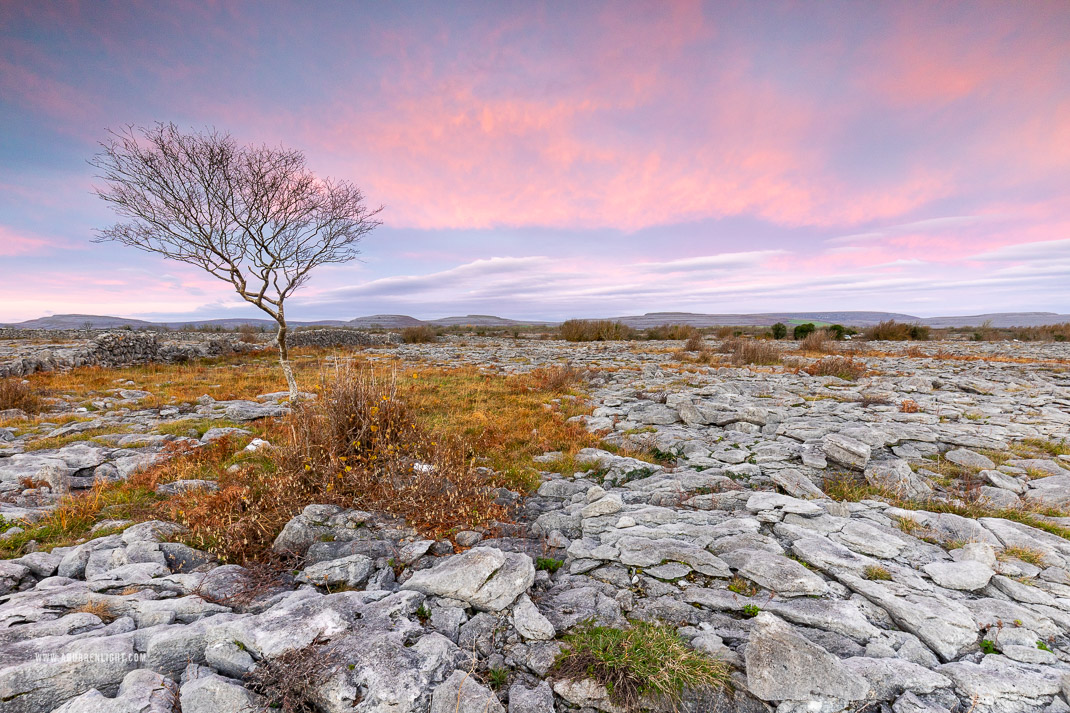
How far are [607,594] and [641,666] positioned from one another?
3.11ft

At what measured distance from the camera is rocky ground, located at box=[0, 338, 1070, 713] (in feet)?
7.61

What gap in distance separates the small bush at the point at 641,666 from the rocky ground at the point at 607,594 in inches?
2.5

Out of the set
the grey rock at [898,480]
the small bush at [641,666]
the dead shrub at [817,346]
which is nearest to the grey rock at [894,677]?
the small bush at [641,666]

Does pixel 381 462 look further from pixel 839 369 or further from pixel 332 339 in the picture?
pixel 332 339

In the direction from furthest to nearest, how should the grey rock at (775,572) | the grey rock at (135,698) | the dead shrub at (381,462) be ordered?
1. the dead shrub at (381,462)
2. the grey rock at (775,572)
3. the grey rock at (135,698)

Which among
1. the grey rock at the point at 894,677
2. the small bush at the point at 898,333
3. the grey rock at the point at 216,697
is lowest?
the grey rock at the point at 894,677

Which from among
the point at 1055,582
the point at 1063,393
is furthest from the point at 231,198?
the point at 1063,393

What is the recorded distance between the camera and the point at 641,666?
94.0 inches

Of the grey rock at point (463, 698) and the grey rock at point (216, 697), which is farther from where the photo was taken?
the grey rock at point (463, 698)

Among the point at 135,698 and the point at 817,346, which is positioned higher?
the point at 817,346

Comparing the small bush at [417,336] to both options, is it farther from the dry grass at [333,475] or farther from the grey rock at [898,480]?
the grey rock at [898,480]

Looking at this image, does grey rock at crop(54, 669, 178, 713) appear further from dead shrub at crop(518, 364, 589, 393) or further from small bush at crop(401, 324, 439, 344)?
small bush at crop(401, 324, 439, 344)

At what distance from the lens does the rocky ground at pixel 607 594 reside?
91.4 inches

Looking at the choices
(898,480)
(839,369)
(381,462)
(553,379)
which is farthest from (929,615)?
(839,369)
